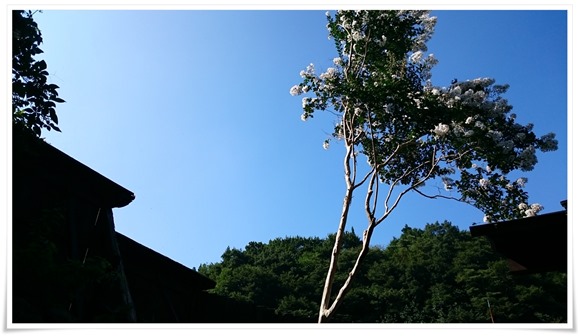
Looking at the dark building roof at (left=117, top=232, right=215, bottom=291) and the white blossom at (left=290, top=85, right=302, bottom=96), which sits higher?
the white blossom at (left=290, top=85, right=302, bottom=96)

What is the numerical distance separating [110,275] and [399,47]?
9.34 meters

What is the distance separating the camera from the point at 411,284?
35.5 metres

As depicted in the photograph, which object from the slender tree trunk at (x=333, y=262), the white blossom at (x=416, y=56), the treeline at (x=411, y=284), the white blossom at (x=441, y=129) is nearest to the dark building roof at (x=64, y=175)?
the slender tree trunk at (x=333, y=262)

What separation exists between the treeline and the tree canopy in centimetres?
2462

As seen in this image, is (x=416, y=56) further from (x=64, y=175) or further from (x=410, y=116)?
(x=64, y=175)

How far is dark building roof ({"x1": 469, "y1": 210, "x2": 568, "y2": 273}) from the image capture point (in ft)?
18.0

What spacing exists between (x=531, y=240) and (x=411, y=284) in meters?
30.9

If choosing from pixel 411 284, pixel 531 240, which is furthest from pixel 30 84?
pixel 411 284

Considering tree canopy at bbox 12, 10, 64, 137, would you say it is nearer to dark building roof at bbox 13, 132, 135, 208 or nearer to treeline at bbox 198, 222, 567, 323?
dark building roof at bbox 13, 132, 135, 208

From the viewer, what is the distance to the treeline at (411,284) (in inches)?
1251

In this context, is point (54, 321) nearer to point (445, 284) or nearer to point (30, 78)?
point (30, 78)

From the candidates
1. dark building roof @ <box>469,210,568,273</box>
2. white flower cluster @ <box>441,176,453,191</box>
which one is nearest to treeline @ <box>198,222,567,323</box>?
white flower cluster @ <box>441,176,453,191</box>
